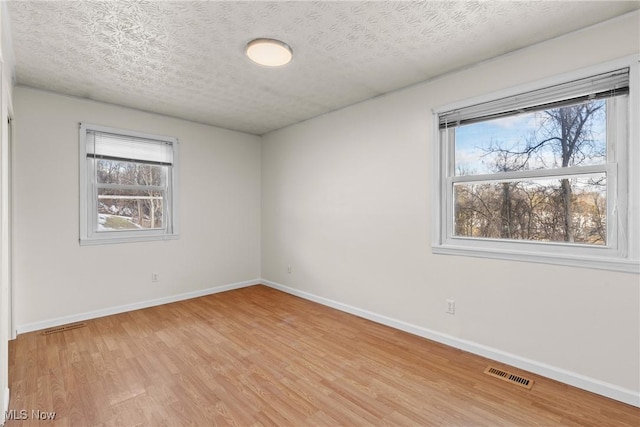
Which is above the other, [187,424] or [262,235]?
[262,235]

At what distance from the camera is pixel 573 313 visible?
2.31 meters

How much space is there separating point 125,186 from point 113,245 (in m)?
0.76

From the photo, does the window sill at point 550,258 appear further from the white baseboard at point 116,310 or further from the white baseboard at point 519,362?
the white baseboard at point 116,310

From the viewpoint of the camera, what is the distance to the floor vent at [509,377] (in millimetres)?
2314

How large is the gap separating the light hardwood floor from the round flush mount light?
258 centimetres

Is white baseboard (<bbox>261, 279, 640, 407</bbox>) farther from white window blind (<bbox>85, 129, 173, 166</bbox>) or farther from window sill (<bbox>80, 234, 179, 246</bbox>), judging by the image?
white window blind (<bbox>85, 129, 173, 166</bbox>)

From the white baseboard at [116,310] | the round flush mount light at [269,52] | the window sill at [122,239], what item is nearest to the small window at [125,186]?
the window sill at [122,239]

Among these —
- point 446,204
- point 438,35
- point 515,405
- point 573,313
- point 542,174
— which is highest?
point 438,35

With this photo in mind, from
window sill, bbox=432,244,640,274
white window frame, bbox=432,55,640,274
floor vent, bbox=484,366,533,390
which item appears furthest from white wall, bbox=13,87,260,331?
floor vent, bbox=484,366,533,390

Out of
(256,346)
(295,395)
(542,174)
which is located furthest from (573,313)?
(256,346)

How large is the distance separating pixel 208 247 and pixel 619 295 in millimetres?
4616

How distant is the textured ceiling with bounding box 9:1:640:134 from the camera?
2029mm

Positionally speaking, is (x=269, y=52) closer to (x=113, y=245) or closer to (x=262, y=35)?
(x=262, y=35)

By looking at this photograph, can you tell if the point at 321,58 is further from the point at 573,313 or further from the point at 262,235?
the point at 262,235
